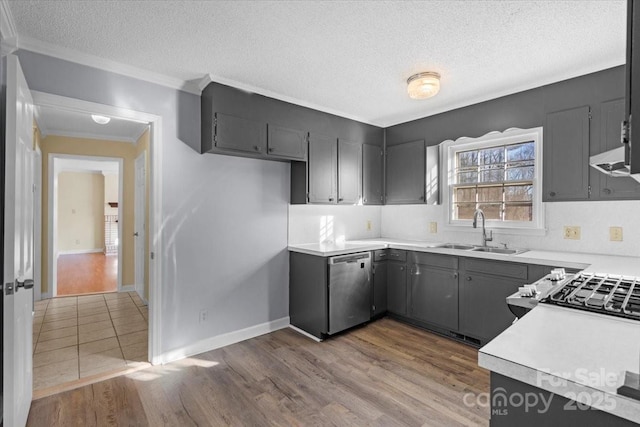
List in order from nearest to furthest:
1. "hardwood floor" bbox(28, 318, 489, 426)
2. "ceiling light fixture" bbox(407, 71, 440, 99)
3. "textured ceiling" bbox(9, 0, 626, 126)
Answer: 1. "textured ceiling" bbox(9, 0, 626, 126)
2. "hardwood floor" bbox(28, 318, 489, 426)
3. "ceiling light fixture" bbox(407, 71, 440, 99)

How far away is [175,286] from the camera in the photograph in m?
2.88

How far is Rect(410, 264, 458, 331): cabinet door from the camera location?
3188 mm

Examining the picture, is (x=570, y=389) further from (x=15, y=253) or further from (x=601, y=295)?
(x=15, y=253)

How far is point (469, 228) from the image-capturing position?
3.65 metres

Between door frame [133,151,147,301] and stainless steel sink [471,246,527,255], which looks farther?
door frame [133,151,147,301]

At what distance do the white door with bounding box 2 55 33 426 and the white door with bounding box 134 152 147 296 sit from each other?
2.73 metres

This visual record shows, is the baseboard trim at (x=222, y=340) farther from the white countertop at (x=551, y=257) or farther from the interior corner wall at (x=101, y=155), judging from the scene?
the interior corner wall at (x=101, y=155)

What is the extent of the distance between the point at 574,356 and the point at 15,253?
244 centimetres

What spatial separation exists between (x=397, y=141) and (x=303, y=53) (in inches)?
84.9

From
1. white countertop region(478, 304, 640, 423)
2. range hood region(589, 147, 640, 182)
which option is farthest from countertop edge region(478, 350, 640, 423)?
range hood region(589, 147, 640, 182)

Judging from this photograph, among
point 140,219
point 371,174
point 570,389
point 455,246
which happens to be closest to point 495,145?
point 455,246

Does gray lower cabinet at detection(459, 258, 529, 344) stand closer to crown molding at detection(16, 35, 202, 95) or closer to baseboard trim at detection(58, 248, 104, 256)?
crown molding at detection(16, 35, 202, 95)

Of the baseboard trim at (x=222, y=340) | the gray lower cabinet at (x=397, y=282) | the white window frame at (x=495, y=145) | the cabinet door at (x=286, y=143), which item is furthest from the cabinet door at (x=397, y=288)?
the cabinet door at (x=286, y=143)

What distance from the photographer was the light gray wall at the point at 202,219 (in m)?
2.64
